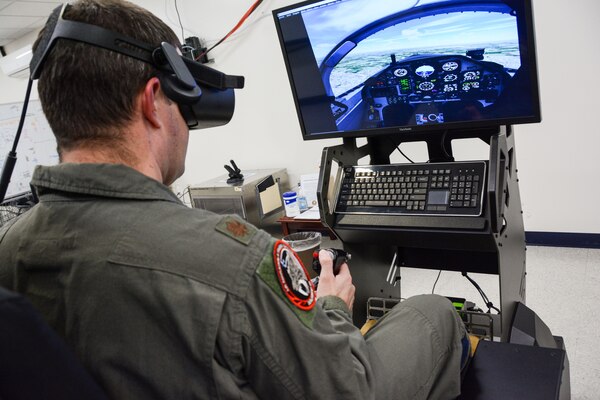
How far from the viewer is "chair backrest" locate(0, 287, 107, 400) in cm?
44

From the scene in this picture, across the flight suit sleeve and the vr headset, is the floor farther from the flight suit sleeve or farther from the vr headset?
the vr headset

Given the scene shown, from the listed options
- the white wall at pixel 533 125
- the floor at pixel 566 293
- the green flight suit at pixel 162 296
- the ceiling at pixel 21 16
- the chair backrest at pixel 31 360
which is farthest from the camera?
the ceiling at pixel 21 16

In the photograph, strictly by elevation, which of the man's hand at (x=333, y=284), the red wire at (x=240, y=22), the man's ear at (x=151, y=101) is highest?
the red wire at (x=240, y=22)

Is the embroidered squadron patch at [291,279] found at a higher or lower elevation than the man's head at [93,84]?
lower

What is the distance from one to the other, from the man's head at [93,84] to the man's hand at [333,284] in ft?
1.86

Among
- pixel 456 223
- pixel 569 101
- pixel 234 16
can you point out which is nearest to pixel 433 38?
pixel 456 223

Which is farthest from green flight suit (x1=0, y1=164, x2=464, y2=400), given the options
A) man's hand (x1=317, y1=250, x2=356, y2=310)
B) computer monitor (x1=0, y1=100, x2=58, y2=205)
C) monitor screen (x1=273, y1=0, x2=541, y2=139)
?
computer monitor (x1=0, y1=100, x2=58, y2=205)

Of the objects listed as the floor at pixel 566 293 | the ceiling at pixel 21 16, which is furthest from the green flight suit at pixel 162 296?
the ceiling at pixel 21 16

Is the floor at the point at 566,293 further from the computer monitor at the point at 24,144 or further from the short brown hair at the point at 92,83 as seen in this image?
the computer monitor at the point at 24,144

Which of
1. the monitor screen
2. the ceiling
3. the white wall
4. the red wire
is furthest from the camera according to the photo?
the ceiling

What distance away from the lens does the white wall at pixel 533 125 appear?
7.24 feet

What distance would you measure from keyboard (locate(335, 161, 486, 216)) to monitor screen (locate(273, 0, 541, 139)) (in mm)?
113

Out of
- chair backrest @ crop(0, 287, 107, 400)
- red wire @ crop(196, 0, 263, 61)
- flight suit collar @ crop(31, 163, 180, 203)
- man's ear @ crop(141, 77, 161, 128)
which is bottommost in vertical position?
chair backrest @ crop(0, 287, 107, 400)

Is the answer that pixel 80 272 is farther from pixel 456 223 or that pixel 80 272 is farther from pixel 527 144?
pixel 527 144
